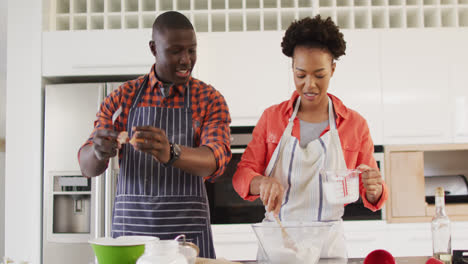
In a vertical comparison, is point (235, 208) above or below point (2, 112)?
below

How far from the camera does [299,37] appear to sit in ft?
4.52

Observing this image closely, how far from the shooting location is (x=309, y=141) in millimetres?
1480

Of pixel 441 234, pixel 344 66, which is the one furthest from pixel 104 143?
pixel 344 66

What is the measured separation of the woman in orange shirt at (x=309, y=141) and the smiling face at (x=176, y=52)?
0.34 metres

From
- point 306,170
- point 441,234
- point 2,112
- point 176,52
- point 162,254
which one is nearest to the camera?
point 162,254

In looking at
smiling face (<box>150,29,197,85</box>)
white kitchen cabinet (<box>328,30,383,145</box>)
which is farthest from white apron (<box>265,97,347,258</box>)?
white kitchen cabinet (<box>328,30,383,145</box>)

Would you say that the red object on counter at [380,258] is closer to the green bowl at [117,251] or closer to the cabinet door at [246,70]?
the green bowl at [117,251]

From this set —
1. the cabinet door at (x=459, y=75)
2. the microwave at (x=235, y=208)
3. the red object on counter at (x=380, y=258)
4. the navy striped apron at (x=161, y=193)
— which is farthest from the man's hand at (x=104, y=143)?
the cabinet door at (x=459, y=75)

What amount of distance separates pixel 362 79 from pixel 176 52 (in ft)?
5.35

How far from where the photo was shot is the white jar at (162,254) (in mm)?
700

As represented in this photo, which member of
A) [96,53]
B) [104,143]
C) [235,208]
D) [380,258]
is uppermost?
[96,53]

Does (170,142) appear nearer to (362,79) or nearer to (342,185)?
(342,185)

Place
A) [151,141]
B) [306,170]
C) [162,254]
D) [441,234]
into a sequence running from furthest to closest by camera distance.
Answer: [306,170], [441,234], [151,141], [162,254]

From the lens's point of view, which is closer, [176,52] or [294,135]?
[176,52]
